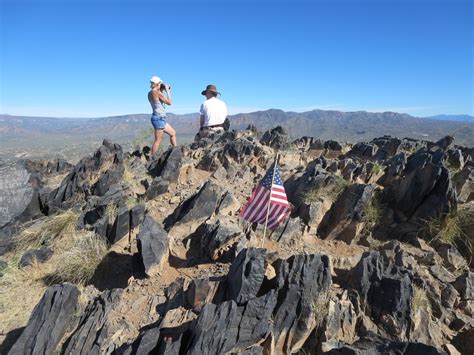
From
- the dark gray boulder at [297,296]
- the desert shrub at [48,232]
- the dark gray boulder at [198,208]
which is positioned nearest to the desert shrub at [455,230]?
the dark gray boulder at [297,296]

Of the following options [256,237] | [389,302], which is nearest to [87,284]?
[256,237]

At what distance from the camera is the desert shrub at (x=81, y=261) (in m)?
7.86

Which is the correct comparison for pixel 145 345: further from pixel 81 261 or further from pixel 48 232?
pixel 48 232

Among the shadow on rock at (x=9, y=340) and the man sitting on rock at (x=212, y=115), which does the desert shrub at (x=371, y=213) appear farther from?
the man sitting on rock at (x=212, y=115)

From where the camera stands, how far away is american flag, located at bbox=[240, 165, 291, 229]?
7621 mm

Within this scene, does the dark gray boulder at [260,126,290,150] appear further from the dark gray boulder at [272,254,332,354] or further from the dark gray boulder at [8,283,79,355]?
the dark gray boulder at [8,283,79,355]

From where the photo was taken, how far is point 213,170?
1291 centimetres

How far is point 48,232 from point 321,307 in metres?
8.04

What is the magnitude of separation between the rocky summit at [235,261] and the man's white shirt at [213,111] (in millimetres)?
2952

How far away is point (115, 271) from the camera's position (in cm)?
820

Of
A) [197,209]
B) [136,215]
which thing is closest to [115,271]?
[136,215]

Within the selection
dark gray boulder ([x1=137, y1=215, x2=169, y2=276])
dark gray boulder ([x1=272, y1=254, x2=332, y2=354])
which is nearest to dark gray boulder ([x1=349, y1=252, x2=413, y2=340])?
dark gray boulder ([x1=272, y1=254, x2=332, y2=354])

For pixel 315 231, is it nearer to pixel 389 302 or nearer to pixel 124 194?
pixel 389 302

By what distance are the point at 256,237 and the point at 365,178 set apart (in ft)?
13.9
